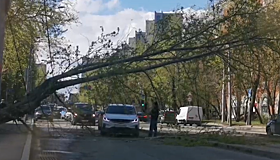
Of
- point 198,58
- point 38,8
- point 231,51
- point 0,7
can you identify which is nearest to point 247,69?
point 231,51

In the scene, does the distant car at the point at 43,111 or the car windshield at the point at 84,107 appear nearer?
the distant car at the point at 43,111

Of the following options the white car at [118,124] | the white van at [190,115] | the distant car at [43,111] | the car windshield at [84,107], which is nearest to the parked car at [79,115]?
the car windshield at [84,107]

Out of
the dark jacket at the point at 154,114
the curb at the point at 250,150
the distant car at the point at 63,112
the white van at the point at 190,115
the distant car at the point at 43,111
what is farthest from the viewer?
the white van at the point at 190,115

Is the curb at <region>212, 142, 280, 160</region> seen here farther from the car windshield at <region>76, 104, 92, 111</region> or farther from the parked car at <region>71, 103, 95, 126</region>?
the parked car at <region>71, 103, 95, 126</region>

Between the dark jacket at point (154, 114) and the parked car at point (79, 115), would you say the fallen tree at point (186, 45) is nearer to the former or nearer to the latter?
the parked car at point (79, 115)

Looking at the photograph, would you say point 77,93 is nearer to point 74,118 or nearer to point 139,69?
point 74,118

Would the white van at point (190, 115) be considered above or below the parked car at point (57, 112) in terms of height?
above

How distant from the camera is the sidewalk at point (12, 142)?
15273 mm

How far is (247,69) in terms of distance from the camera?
54.8ft

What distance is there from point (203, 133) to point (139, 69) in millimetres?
12389

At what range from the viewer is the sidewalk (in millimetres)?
15273

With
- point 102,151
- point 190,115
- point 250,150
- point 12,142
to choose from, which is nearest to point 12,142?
point 12,142

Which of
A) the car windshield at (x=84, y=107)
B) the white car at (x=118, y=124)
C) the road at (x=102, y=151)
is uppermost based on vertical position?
the car windshield at (x=84, y=107)

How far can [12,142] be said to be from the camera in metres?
19.7
